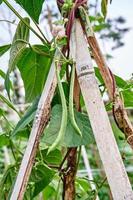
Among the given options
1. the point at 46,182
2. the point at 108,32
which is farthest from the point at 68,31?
the point at 108,32

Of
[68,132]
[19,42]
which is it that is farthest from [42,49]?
[68,132]

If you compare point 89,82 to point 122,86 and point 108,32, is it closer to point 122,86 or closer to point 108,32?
point 122,86

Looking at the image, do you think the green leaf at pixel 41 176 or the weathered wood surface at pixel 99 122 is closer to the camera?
the weathered wood surface at pixel 99 122

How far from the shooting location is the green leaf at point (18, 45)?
56 cm

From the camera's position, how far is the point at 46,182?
2.17 ft

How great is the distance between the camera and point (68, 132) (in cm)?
51

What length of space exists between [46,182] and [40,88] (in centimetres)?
14

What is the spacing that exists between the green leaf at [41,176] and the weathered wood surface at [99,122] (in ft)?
0.60

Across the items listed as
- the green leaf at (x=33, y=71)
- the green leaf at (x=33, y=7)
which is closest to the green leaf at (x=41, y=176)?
the green leaf at (x=33, y=71)

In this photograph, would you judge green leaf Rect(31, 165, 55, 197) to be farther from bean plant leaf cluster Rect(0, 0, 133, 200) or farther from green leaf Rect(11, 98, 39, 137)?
green leaf Rect(11, 98, 39, 137)

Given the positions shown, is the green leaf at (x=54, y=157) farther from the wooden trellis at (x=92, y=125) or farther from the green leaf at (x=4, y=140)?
the wooden trellis at (x=92, y=125)

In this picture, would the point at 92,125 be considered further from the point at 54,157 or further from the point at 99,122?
the point at 54,157

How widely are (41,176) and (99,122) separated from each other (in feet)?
0.67

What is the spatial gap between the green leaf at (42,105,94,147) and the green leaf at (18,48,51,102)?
15 centimetres
